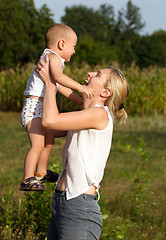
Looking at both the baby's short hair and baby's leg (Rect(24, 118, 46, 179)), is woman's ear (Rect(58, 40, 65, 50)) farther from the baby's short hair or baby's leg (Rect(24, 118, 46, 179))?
baby's leg (Rect(24, 118, 46, 179))

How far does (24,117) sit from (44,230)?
1.86 m

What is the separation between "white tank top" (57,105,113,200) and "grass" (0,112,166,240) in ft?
3.68

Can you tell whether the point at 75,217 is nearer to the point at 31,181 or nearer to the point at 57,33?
the point at 31,181

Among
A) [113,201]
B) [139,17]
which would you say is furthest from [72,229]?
[139,17]

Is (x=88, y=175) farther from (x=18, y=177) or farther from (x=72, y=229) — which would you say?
(x=18, y=177)

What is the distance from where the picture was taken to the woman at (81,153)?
1926 millimetres

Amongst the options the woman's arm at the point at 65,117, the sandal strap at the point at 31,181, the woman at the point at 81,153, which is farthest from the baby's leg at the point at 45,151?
the woman's arm at the point at 65,117

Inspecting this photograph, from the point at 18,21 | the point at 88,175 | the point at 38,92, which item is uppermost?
the point at 18,21

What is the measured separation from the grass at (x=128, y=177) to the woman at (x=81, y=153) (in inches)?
42.1

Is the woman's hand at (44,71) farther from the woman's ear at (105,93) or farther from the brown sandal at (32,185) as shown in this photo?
the brown sandal at (32,185)

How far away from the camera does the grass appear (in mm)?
4047

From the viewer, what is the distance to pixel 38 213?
3654mm

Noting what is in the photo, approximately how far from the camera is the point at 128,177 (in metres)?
6.16

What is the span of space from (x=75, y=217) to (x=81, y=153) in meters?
0.34
